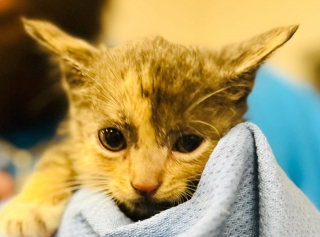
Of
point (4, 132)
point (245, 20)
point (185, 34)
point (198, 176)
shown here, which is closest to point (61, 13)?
point (185, 34)

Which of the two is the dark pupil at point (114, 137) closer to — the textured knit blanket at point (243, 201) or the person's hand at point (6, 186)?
the textured knit blanket at point (243, 201)

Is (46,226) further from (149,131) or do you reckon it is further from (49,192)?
(149,131)

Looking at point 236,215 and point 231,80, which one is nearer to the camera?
point 236,215

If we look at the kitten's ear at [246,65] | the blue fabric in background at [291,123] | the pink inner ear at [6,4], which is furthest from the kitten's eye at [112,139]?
the pink inner ear at [6,4]

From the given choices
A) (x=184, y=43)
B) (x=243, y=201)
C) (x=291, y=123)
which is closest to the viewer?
(x=243, y=201)

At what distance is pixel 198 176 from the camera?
60cm

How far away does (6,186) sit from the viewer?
44.7 inches

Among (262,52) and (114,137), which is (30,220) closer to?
(114,137)

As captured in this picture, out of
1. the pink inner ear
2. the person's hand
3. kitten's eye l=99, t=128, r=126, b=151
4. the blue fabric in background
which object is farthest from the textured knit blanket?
the pink inner ear

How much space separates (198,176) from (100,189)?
24cm

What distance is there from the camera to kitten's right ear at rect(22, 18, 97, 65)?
668 mm

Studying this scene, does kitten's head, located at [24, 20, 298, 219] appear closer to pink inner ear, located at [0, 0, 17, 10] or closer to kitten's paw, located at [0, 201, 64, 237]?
kitten's paw, located at [0, 201, 64, 237]

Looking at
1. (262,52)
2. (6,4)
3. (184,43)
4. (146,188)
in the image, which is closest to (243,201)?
(146,188)

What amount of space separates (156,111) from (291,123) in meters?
0.55
